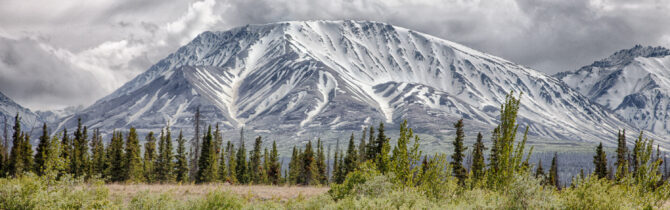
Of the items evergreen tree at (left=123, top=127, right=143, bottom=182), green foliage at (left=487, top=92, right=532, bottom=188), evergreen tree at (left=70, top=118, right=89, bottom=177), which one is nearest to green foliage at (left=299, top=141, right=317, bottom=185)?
evergreen tree at (left=123, top=127, right=143, bottom=182)

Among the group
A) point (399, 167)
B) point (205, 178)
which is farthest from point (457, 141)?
point (399, 167)

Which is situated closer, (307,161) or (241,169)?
(241,169)

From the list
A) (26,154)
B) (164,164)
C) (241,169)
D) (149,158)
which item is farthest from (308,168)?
(26,154)

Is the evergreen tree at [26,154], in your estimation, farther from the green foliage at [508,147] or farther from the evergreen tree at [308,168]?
the green foliage at [508,147]

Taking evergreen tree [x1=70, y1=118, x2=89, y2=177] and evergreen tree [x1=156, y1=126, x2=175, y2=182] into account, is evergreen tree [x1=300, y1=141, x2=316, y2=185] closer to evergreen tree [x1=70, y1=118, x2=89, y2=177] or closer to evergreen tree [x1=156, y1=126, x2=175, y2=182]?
evergreen tree [x1=156, y1=126, x2=175, y2=182]

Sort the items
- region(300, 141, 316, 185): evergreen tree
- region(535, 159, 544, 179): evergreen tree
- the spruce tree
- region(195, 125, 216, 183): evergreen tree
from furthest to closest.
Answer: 1. region(300, 141, 316, 185): evergreen tree
2. region(195, 125, 216, 183): evergreen tree
3. the spruce tree
4. region(535, 159, 544, 179): evergreen tree

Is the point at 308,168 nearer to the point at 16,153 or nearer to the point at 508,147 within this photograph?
the point at 16,153

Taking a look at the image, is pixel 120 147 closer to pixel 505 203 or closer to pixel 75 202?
pixel 75 202

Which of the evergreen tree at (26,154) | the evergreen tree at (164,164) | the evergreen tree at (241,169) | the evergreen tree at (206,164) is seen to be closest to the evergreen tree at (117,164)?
the evergreen tree at (164,164)

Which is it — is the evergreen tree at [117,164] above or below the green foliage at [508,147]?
below

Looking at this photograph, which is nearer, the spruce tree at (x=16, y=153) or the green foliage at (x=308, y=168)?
the spruce tree at (x=16, y=153)

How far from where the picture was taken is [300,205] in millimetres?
17734

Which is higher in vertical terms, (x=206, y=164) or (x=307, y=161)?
(x=206, y=164)

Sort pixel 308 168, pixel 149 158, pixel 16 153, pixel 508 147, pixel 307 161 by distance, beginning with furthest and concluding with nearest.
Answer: pixel 307 161, pixel 308 168, pixel 149 158, pixel 16 153, pixel 508 147
